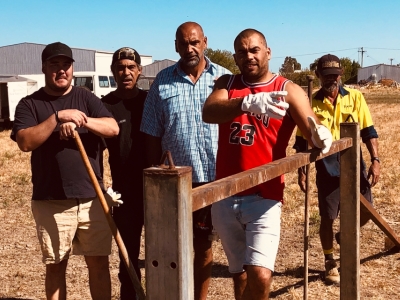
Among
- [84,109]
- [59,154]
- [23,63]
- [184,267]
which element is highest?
[23,63]

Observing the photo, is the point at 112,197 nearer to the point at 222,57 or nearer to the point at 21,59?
the point at 21,59

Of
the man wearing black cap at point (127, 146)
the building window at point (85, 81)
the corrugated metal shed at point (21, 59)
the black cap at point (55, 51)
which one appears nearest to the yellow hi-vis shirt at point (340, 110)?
the man wearing black cap at point (127, 146)

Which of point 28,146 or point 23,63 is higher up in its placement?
point 23,63

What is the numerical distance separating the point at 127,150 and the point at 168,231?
2251 millimetres

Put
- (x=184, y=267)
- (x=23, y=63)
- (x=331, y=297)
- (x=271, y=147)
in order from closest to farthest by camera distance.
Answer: (x=184, y=267) < (x=271, y=147) < (x=331, y=297) < (x=23, y=63)

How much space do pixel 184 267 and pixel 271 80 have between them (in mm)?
1750

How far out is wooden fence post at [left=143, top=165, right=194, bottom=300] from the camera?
176cm

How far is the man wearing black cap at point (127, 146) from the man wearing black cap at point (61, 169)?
276 millimetres

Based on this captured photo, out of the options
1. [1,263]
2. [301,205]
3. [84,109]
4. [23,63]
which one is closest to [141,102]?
[84,109]

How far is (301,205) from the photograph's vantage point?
25.3ft

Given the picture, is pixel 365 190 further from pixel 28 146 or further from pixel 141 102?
pixel 28 146

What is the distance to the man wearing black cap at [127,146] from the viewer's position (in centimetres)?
396

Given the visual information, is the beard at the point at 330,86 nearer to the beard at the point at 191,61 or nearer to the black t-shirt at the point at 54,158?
the beard at the point at 191,61

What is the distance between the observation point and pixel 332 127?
15.7 ft
